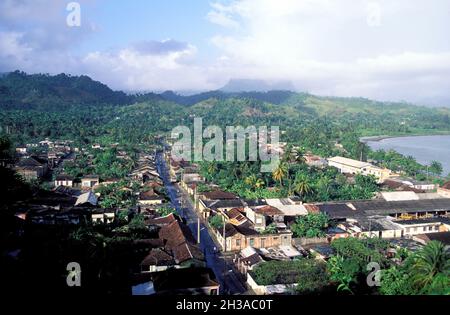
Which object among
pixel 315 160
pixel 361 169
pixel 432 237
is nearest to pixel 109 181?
pixel 432 237

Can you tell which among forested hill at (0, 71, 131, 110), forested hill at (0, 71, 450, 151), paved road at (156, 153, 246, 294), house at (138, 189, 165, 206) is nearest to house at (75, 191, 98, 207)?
house at (138, 189, 165, 206)

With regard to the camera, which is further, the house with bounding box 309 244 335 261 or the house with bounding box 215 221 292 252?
the house with bounding box 215 221 292 252

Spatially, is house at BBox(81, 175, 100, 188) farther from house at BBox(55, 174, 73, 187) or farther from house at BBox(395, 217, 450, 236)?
house at BBox(395, 217, 450, 236)

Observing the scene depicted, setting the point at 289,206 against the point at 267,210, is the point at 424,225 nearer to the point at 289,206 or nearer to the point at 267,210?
the point at 289,206

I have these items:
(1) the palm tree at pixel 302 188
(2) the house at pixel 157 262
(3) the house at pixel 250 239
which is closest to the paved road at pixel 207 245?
(3) the house at pixel 250 239

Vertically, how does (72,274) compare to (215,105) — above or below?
below
